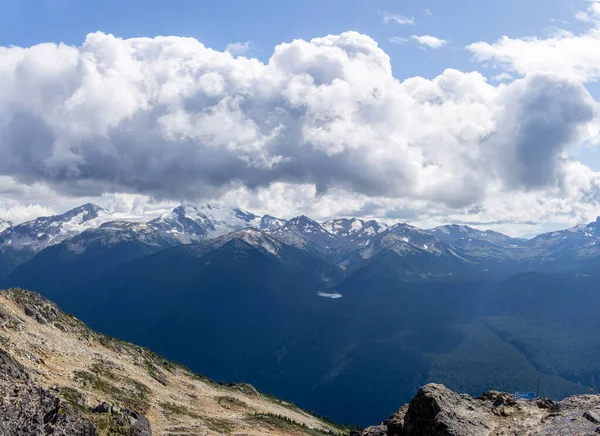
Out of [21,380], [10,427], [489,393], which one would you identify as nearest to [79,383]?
[21,380]

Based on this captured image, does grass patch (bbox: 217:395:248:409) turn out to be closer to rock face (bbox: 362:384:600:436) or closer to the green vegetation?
the green vegetation

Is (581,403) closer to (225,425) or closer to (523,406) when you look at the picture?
(523,406)

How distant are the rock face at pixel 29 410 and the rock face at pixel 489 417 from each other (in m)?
27.8

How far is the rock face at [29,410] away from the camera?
125 feet

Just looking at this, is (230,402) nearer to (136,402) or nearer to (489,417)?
(136,402)

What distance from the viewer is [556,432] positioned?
108ft

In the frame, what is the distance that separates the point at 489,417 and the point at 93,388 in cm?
6278

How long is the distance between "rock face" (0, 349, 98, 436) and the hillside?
0.27ft

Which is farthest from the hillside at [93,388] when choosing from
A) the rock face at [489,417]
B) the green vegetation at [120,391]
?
the rock face at [489,417]

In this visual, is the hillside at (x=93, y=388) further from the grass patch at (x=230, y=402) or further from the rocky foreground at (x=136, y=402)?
the rocky foreground at (x=136, y=402)

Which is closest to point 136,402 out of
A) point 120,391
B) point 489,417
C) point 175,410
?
point 120,391

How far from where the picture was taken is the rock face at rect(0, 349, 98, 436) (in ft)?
125

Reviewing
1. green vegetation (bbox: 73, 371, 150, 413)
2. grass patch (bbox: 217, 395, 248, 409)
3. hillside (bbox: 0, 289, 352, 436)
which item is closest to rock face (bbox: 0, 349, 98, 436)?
hillside (bbox: 0, 289, 352, 436)

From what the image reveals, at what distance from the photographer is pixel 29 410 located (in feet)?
131
